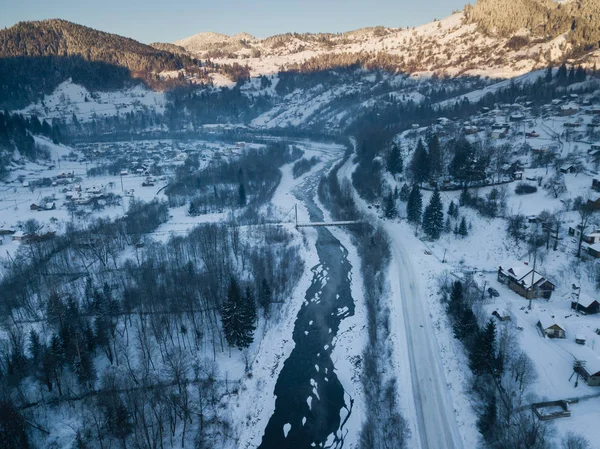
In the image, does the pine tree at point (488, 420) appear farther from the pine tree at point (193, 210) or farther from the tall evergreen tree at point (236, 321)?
the pine tree at point (193, 210)

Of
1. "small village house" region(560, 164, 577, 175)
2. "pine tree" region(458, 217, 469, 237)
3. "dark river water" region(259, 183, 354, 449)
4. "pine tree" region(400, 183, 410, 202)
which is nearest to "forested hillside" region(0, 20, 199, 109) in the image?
"pine tree" region(400, 183, 410, 202)

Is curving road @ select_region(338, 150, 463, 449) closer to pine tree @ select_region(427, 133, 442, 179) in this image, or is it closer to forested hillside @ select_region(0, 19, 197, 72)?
pine tree @ select_region(427, 133, 442, 179)

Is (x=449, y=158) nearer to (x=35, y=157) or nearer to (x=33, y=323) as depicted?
(x=33, y=323)

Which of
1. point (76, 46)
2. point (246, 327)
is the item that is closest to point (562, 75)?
point (246, 327)

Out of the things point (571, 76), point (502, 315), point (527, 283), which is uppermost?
point (571, 76)

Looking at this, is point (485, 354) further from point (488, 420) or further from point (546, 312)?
point (546, 312)

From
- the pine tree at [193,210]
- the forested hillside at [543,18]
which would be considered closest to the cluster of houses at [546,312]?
the pine tree at [193,210]
